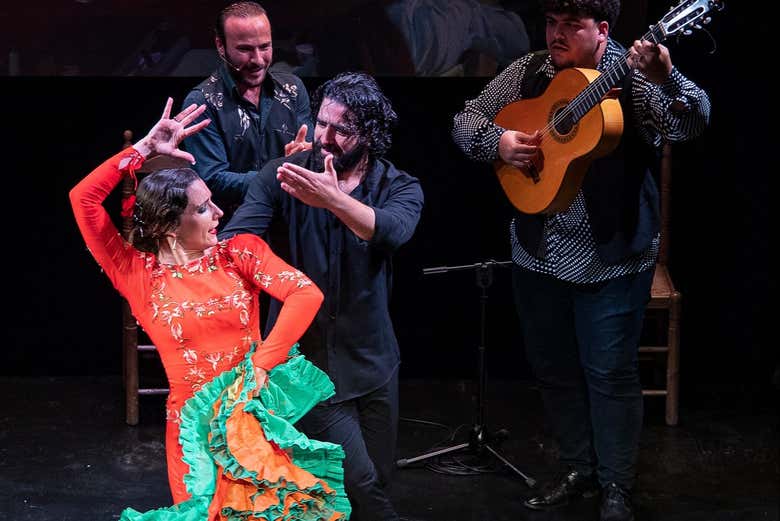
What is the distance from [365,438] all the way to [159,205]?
2.83 ft

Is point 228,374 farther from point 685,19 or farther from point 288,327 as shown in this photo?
point 685,19

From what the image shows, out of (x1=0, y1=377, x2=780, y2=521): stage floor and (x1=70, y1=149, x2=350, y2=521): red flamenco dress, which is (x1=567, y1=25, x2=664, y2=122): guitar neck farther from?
(x1=0, y1=377, x2=780, y2=521): stage floor

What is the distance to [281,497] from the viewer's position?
2.90 meters

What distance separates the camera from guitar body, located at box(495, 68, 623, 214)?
3.59 m

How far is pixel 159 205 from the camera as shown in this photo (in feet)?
10.1

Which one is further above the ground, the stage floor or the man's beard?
the man's beard

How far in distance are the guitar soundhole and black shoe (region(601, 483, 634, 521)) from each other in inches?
46.3

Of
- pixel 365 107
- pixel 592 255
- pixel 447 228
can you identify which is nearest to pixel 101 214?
pixel 365 107

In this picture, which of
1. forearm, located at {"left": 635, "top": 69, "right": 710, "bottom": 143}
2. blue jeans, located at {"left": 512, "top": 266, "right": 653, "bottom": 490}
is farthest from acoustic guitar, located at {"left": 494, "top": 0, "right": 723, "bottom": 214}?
blue jeans, located at {"left": 512, "top": 266, "right": 653, "bottom": 490}

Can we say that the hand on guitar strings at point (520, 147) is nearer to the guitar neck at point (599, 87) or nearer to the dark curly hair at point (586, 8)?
the guitar neck at point (599, 87)

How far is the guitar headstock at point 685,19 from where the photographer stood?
11.0 feet

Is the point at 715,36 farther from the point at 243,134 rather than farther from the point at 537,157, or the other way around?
the point at 243,134

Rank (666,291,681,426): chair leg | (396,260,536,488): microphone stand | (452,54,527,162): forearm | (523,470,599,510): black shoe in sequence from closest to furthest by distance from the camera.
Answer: (452,54,527,162): forearm < (523,470,599,510): black shoe < (396,260,536,488): microphone stand < (666,291,681,426): chair leg

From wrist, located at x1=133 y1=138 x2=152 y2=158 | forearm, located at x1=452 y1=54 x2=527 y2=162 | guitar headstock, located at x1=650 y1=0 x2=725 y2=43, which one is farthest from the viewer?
forearm, located at x1=452 y1=54 x2=527 y2=162
